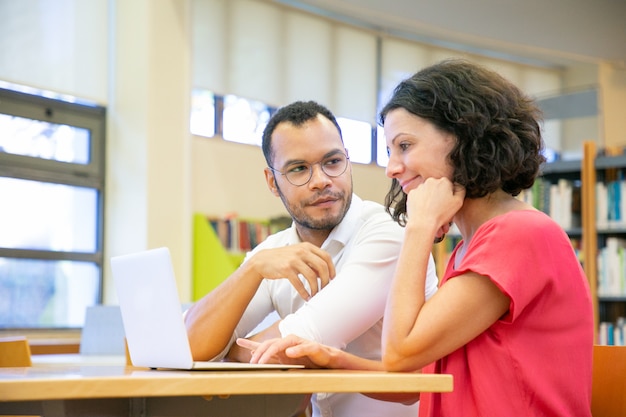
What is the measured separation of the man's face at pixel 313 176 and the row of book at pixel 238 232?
444 centimetres

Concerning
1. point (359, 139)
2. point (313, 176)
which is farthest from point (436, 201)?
point (359, 139)

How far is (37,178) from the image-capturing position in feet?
19.3

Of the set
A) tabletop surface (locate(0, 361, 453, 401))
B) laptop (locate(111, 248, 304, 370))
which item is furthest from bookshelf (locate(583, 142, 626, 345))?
tabletop surface (locate(0, 361, 453, 401))

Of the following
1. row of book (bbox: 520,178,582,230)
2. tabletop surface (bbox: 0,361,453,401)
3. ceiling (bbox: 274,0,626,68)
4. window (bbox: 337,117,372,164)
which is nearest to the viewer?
tabletop surface (bbox: 0,361,453,401)

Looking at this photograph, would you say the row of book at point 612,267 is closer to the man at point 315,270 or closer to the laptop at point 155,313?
the man at point 315,270

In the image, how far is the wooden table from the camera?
1.09 meters

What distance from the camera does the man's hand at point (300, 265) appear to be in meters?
1.71

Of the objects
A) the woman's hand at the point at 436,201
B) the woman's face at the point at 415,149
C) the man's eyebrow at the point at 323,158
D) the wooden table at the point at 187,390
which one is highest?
the man's eyebrow at the point at 323,158

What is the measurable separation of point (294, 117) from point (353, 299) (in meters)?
0.63

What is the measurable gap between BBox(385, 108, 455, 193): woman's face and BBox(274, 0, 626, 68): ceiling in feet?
20.3

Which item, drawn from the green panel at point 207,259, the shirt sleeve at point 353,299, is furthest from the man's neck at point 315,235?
the green panel at point 207,259

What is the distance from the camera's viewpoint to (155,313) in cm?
144

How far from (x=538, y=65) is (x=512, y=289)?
30.5 feet

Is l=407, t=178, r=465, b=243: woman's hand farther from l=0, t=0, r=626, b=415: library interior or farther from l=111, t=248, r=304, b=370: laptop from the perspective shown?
l=0, t=0, r=626, b=415: library interior
